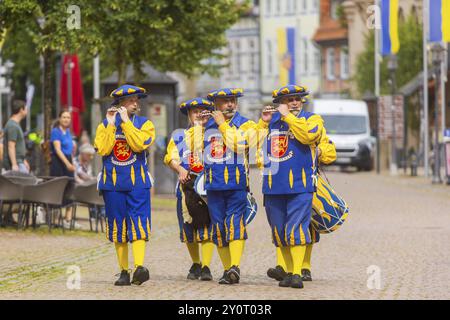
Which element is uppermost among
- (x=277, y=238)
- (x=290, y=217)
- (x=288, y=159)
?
(x=288, y=159)

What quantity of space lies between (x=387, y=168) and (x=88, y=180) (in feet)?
105

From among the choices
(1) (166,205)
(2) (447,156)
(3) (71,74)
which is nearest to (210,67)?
(3) (71,74)

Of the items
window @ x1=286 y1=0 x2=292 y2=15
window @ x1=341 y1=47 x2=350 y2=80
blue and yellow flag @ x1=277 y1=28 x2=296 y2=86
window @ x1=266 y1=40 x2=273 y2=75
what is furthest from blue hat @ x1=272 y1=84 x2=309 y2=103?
window @ x1=266 y1=40 x2=273 y2=75

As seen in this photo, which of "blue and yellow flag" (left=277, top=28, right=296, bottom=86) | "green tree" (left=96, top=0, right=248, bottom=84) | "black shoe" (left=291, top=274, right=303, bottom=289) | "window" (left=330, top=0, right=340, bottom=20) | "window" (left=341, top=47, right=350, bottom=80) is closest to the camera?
"black shoe" (left=291, top=274, right=303, bottom=289)

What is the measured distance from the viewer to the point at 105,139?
13.3 m

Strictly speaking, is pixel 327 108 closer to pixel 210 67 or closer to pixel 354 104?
pixel 354 104

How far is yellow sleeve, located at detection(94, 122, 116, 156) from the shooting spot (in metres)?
13.3

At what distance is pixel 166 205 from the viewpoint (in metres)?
28.7

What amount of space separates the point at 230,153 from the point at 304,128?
2.52ft

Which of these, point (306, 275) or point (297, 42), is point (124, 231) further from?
point (297, 42)

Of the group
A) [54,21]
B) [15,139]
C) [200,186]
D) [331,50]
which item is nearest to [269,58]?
[331,50]

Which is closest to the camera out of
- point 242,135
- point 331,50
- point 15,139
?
point 242,135

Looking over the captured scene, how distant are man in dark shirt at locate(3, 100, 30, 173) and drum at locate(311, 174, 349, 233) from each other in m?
8.08

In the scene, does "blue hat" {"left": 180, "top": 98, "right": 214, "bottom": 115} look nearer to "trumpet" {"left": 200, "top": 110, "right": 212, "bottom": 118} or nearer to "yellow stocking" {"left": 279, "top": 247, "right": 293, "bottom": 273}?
"trumpet" {"left": 200, "top": 110, "right": 212, "bottom": 118}
